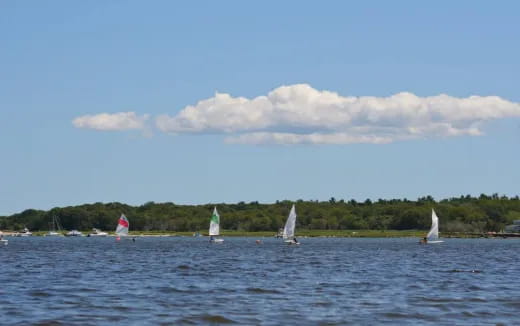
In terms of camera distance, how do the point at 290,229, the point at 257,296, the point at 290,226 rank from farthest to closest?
the point at 290,229 < the point at 290,226 < the point at 257,296

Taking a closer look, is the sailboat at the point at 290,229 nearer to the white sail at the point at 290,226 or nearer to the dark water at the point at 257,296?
the white sail at the point at 290,226

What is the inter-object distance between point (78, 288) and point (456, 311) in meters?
23.8

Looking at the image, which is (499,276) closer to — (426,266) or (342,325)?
(426,266)

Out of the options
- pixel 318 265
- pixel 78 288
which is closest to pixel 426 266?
pixel 318 265

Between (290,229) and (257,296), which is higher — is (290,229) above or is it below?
above

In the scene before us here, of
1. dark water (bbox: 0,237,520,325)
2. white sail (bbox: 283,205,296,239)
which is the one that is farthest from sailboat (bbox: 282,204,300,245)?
dark water (bbox: 0,237,520,325)

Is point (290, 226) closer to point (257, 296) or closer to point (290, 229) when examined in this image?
point (290, 229)

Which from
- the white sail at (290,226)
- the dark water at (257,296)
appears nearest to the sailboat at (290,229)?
the white sail at (290,226)

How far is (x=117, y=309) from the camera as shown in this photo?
46.3m

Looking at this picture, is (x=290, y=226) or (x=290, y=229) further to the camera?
(x=290, y=229)

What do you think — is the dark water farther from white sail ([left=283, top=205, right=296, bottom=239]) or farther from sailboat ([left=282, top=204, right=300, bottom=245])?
sailboat ([left=282, top=204, right=300, bottom=245])

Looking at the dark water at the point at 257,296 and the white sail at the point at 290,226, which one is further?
the white sail at the point at 290,226

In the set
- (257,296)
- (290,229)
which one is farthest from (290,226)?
(257,296)

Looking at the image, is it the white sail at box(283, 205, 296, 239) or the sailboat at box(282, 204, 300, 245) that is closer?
the white sail at box(283, 205, 296, 239)
